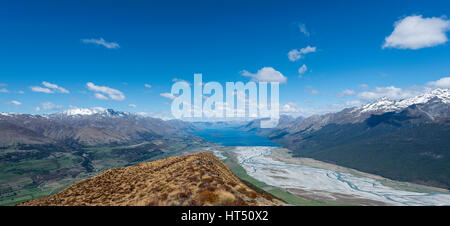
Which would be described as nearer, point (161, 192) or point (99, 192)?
point (161, 192)

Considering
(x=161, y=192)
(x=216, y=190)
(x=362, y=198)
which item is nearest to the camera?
(x=216, y=190)
